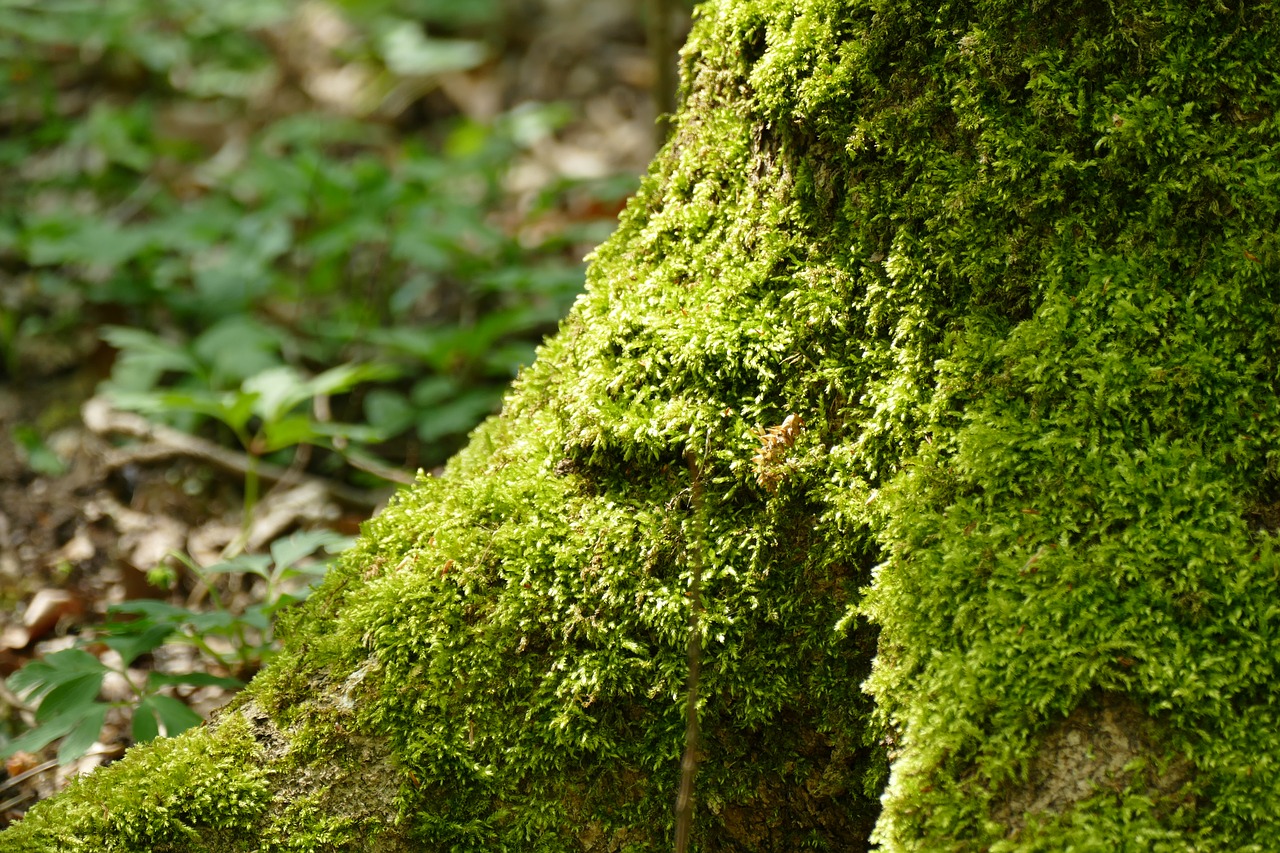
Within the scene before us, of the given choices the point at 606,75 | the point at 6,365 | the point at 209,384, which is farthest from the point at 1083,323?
the point at 606,75

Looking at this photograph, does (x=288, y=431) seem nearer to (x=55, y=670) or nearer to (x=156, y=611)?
(x=156, y=611)

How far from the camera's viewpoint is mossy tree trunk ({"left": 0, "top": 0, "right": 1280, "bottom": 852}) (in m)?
1.31

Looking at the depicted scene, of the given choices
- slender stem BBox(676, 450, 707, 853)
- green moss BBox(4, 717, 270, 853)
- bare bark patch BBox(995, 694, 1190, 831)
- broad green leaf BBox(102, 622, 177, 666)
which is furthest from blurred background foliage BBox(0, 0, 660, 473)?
bare bark patch BBox(995, 694, 1190, 831)

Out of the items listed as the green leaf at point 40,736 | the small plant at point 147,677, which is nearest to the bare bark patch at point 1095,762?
the small plant at point 147,677

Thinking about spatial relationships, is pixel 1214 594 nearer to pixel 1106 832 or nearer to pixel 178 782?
pixel 1106 832

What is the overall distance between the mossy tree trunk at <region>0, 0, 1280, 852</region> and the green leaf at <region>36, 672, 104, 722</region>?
0.43 meters

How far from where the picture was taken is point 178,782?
1632mm

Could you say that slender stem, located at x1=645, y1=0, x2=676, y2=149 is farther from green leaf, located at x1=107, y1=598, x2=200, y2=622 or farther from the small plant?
green leaf, located at x1=107, y1=598, x2=200, y2=622

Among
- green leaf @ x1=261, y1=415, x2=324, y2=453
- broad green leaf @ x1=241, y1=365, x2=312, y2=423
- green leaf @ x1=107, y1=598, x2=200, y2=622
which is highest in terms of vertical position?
broad green leaf @ x1=241, y1=365, x2=312, y2=423

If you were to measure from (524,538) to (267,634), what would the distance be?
1.36m

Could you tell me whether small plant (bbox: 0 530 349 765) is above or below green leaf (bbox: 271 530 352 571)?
below

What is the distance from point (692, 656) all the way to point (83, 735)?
4.48 ft

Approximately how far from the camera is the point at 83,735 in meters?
1.99

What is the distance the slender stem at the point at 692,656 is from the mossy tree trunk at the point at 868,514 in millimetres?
18
